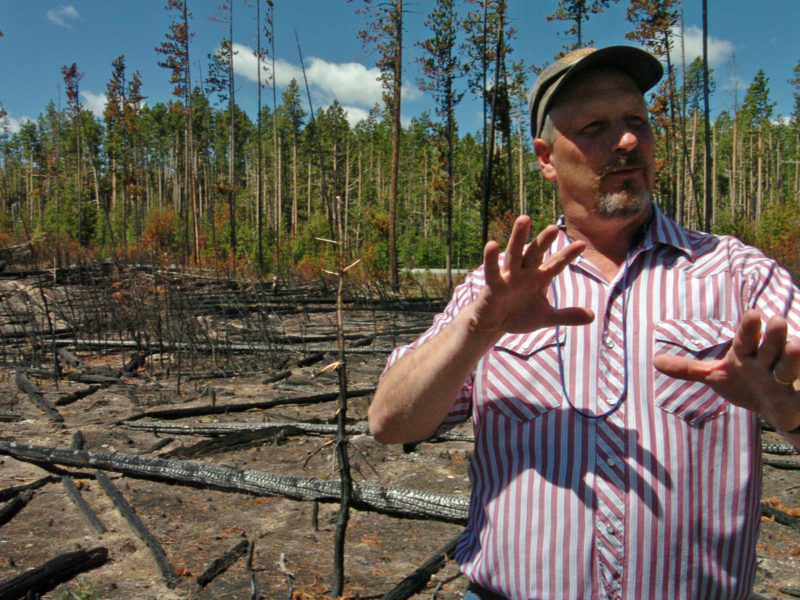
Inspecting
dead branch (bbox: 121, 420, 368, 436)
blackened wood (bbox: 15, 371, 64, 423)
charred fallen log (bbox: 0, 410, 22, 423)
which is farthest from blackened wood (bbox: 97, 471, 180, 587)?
charred fallen log (bbox: 0, 410, 22, 423)

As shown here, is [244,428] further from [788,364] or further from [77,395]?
[788,364]

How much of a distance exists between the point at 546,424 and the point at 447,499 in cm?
228

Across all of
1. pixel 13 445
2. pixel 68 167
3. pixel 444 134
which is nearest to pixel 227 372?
pixel 13 445

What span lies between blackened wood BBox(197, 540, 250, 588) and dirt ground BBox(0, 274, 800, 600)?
0.04 meters

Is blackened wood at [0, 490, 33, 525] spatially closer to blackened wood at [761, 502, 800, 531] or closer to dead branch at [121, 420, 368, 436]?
dead branch at [121, 420, 368, 436]

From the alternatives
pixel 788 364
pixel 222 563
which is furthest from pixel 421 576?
pixel 788 364

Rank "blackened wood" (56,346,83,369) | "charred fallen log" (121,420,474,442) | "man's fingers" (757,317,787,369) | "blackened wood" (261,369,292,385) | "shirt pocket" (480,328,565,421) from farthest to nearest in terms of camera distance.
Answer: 1. "blackened wood" (56,346,83,369)
2. "blackened wood" (261,369,292,385)
3. "charred fallen log" (121,420,474,442)
4. "shirt pocket" (480,328,565,421)
5. "man's fingers" (757,317,787,369)

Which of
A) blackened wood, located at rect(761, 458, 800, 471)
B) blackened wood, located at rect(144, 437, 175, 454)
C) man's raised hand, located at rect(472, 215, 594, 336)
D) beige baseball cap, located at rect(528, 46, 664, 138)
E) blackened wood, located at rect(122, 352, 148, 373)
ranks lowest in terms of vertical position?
blackened wood, located at rect(144, 437, 175, 454)

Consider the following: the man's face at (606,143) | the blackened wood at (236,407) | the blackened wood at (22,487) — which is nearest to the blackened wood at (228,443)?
the blackened wood at (22,487)

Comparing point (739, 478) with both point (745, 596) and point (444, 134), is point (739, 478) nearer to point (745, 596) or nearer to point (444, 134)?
point (745, 596)

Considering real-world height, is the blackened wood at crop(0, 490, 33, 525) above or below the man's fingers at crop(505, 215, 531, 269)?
below

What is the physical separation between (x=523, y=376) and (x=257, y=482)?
2.87 metres

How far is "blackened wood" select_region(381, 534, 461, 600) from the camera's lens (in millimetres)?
2611

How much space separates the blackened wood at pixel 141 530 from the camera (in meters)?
2.85
